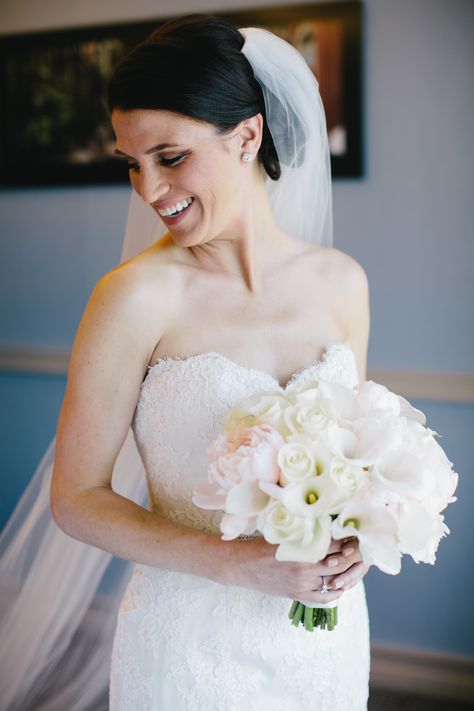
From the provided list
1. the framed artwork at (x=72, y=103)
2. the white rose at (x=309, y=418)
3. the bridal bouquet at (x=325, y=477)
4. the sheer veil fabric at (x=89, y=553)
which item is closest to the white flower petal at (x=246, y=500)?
the bridal bouquet at (x=325, y=477)

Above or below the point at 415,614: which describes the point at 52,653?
above

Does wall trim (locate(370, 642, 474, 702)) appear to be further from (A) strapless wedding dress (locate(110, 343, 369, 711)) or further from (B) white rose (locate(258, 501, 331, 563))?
(B) white rose (locate(258, 501, 331, 563))

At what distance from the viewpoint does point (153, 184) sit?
1553mm

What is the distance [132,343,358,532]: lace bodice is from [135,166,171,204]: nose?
33cm

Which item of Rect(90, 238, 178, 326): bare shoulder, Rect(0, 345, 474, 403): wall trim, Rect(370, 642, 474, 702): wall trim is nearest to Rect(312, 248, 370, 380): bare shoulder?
Rect(90, 238, 178, 326): bare shoulder

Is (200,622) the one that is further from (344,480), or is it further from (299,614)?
(344,480)

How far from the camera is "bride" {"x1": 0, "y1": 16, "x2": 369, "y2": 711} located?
152cm

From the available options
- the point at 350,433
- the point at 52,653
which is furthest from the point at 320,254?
the point at 52,653

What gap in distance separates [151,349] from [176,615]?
54 centimetres

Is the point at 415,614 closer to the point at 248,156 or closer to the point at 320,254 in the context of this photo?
the point at 320,254

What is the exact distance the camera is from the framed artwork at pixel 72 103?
306 cm

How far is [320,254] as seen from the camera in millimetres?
1945

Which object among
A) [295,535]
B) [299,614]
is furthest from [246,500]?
[299,614]

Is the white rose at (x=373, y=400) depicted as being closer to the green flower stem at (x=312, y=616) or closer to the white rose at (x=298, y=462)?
the white rose at (x=298, y=462)
